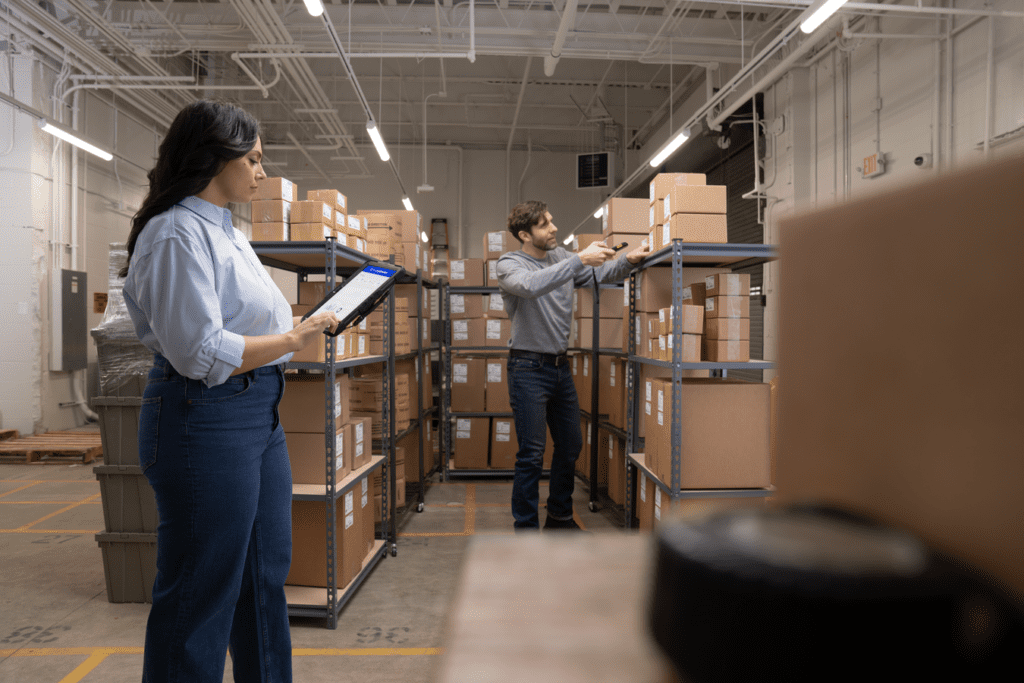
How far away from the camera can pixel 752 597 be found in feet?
1.14

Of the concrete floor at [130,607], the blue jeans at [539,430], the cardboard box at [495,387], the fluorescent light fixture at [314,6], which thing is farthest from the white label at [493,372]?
the fluorescent light fixture at [314,6]

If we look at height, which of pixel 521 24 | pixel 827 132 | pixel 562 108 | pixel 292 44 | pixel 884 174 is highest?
pixel 562 108

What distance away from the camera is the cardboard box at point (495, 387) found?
18.3 ft

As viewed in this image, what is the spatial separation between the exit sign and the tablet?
4.96 m

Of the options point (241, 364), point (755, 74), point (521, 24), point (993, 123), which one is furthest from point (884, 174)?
point (241, 364)

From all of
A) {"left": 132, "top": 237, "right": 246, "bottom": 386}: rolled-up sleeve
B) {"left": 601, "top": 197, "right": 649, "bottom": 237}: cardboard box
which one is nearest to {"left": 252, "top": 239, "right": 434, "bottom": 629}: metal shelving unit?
{"left": 132, "top": 237, "right": 246, "bottom": 386}: rolled-up sleeve

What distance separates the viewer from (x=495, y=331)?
5652 mm

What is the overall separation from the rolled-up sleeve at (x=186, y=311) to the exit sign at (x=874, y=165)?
566cm

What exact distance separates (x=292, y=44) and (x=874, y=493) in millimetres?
7300

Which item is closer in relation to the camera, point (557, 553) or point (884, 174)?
point (557, 553)

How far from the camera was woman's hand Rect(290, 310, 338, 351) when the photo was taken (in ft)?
5.07

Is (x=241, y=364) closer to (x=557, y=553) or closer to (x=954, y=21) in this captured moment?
(x=557, y=553)

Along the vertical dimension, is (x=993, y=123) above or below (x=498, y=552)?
above

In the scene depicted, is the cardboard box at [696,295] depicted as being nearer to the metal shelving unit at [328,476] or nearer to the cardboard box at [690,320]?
the cardboard box at [690,320]
